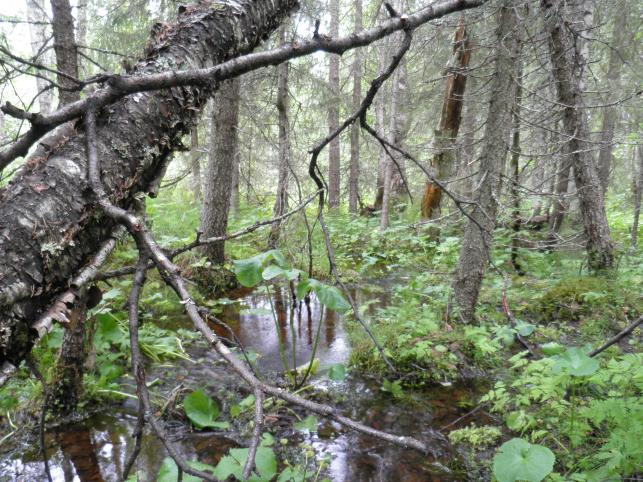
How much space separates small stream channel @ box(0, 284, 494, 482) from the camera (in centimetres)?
274

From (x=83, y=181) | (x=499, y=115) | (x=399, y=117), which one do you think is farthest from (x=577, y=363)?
(x=399, y=117)

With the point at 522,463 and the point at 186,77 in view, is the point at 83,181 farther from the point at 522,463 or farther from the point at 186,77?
the point at 522,463

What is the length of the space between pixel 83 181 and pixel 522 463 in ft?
7.27

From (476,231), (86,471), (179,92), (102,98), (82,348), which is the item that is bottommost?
(86,471)

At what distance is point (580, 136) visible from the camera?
5.49 metres

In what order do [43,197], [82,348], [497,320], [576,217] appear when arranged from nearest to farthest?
[43,197] < [82,348] < [497,320] < [576,217]

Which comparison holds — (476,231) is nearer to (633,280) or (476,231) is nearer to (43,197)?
(633,280)

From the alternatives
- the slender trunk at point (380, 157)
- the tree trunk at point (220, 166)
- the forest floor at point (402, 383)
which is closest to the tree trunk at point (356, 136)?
the slender trunk at point (380, 157)

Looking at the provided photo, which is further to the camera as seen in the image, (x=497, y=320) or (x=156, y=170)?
(x=497, y=320)

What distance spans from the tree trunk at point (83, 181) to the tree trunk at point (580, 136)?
16.0ft

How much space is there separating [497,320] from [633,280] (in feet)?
7.10

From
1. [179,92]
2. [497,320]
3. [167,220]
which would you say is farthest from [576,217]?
[179,92]

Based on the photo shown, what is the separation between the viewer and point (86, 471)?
2.72 meters

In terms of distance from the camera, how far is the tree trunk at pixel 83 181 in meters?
1.10
